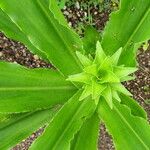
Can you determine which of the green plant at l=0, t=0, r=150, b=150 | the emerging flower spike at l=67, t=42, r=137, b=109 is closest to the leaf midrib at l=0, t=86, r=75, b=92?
the green plant at l=0, t=0, r=150, b=150

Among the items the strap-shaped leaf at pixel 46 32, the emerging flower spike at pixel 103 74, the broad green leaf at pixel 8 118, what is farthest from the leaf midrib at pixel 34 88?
the emerging flower spike at pixel 103 74

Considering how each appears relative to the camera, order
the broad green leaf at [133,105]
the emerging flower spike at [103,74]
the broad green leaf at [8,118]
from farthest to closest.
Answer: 1. the broad green leaf at [8,118]
2. the broad green leaf at [133,105]
3. the emerging flower spike at [103,74]

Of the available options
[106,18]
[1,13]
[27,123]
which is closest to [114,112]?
[27,123]

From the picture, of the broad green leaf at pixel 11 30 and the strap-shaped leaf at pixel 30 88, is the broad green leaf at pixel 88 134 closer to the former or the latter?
the strap-shaped leaf at pixel 30 88

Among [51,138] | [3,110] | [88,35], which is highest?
[88,35]

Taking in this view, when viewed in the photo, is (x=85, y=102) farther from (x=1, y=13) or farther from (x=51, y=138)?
(x=1, y=13)

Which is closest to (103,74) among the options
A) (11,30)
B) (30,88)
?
(30,88)

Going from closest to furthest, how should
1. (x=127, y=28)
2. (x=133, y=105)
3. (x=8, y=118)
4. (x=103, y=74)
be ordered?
(x=103, y=74) < (x=127, y=28) < (x=133, y=105) < (x=8, y=118)

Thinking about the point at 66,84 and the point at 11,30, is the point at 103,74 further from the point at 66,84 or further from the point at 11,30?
the point at 11,30
